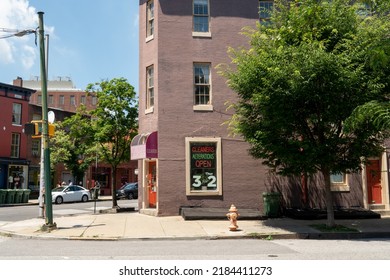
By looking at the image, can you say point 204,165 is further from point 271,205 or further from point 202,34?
point 202,34

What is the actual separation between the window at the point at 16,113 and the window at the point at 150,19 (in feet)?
72.7

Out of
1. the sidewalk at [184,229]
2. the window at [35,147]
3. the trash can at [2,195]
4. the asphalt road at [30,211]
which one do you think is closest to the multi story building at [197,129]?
the sidewalk at [184,229]

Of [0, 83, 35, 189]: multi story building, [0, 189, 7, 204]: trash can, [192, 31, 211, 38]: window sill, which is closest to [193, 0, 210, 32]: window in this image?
[192, 31, 211, 38]: window sill

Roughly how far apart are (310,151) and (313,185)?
18.8 ft

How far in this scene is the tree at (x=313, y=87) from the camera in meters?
11.9

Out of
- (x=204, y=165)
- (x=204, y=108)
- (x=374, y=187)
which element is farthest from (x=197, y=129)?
(x=374, y=187)

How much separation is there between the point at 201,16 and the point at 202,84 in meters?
3.11

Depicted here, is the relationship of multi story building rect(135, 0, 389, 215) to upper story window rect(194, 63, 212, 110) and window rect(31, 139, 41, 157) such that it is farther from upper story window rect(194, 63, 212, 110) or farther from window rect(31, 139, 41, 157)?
window rect(31, 139, 41, 157)

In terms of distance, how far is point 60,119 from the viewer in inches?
1646

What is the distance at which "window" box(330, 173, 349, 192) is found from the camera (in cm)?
1767

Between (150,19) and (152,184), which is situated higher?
(150,19)

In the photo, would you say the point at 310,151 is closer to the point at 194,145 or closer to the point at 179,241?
the point at 179,241

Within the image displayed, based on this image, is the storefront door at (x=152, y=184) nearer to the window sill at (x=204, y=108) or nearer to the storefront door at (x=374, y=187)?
the window sill at (x=204, y=108)

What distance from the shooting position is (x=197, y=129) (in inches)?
671
